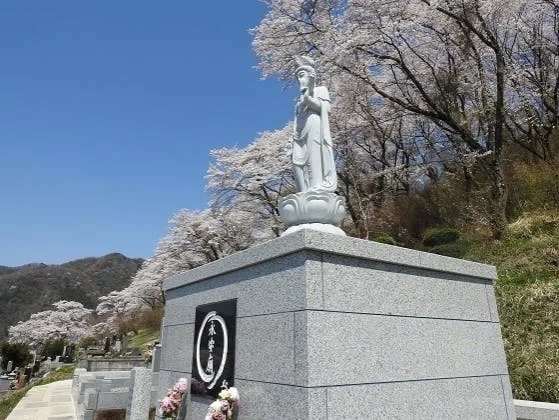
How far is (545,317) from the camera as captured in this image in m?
7.23

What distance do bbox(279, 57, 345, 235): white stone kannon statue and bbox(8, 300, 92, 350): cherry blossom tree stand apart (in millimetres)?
46968

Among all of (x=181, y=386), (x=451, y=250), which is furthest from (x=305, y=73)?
(x=451, y=250)

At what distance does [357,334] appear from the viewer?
3.78 metres

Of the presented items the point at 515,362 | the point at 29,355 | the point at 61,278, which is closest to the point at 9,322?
the point at 61,278

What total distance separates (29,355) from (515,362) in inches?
1556

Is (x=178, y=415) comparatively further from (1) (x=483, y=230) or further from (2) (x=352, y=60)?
(2) (x=352, y=60)

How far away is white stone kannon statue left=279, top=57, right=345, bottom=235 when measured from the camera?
179 inches

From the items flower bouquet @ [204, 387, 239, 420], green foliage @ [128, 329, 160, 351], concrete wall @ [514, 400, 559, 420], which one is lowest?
concrete wall @ [514, 400, 559, 420]

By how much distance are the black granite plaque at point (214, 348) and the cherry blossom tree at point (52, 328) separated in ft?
150

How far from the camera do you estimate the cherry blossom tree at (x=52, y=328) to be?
45688 mm

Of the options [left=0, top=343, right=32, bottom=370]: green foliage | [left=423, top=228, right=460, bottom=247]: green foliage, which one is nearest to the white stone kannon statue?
[left=423, top=228, right=460, bottom=247]: green foliage

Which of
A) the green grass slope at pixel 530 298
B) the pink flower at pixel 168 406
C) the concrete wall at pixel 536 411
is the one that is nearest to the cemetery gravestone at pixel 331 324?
the concrete wall at pixel 536 411

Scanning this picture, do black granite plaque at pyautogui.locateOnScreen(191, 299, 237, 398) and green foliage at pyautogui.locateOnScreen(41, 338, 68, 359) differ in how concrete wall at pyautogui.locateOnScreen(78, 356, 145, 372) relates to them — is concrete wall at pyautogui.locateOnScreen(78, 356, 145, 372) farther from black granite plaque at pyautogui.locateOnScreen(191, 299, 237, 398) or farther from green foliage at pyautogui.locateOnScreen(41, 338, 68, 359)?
green foliage at pyautogui.locateOnScreen(41, 338, 68, 359)

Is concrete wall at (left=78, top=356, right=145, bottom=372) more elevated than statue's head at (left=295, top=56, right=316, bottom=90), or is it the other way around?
statue's head at (left=295, top=56, right=316, bottom=90)
